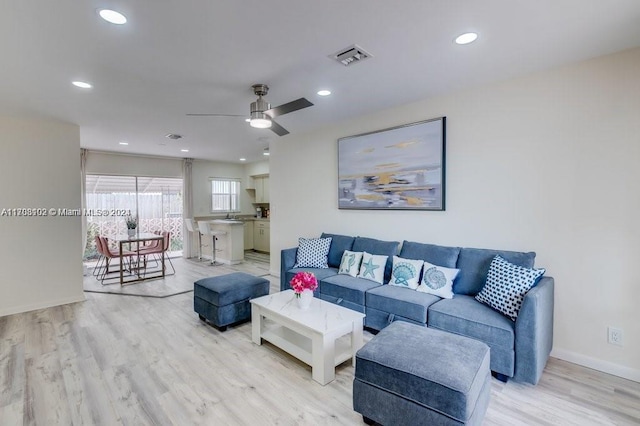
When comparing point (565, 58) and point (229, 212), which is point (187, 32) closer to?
point (565, 58)

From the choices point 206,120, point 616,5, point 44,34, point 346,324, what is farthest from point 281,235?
point 616,5

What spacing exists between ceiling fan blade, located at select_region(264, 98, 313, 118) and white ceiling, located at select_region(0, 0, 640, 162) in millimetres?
317

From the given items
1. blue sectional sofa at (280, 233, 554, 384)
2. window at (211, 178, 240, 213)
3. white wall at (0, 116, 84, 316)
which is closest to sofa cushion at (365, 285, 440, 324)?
blue sectional sofa at (280, 233, 554, 384)

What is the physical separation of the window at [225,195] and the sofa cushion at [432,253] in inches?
249

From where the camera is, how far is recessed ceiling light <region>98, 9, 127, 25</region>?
6.00 feet

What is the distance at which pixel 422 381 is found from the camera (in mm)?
1677

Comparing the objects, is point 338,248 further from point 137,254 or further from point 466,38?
point 137,254

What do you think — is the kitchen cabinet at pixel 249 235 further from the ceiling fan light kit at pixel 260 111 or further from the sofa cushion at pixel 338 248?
the ceiling fan light kit at pixel 260 111

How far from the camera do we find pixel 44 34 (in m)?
2.06

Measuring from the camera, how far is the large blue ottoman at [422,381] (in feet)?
5.29

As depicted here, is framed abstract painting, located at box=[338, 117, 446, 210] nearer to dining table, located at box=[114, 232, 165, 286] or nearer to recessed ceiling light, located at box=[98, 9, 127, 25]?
recessed ceiling light, located at box=[98, 9, 127, 25]

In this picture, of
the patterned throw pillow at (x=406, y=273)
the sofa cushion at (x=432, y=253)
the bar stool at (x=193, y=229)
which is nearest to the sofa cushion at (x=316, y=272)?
the patterned throw pillow at (x=406, y=273)

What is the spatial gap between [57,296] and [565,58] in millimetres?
6465

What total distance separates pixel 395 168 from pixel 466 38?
67.8 inches
